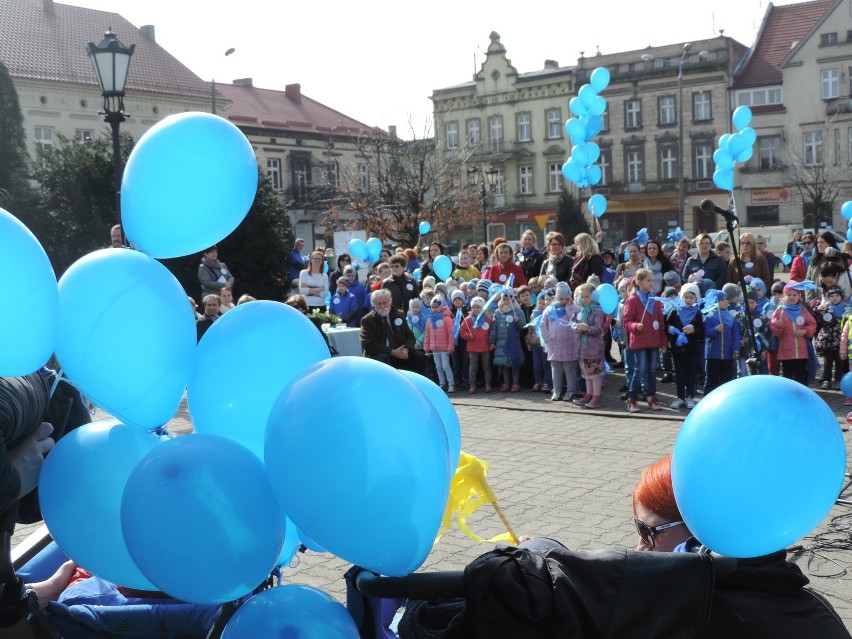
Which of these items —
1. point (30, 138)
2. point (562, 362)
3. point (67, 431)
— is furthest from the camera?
point (30, 138)

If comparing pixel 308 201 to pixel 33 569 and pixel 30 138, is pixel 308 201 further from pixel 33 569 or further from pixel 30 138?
pixel 33 569

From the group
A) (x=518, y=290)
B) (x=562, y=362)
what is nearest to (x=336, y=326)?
(x=518, y=290)

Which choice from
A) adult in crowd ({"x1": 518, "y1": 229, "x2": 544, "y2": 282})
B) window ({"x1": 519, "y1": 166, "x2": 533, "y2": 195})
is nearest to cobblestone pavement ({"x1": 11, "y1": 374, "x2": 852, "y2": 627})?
adult in crowd ({"x1": 518, "y1": 229, "x2": 544, "y2": 282})

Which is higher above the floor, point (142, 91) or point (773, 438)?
point (142, 91)

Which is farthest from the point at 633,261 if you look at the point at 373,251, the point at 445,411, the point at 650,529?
the point at 650,529

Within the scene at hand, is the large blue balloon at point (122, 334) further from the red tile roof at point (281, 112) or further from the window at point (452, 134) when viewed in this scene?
the window at point (452, 134)

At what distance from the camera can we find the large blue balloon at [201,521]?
211cm

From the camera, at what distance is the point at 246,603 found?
2.17 metres

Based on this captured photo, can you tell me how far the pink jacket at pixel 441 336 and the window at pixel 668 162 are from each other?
44.5 m

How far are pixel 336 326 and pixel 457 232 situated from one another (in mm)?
43081

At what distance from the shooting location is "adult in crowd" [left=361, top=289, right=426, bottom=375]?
11.4 metres

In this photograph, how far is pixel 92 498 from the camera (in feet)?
8.43

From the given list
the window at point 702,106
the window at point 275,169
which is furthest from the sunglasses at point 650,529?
the window at point 702,106

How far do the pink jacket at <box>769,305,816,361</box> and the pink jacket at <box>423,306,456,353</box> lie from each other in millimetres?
4356
